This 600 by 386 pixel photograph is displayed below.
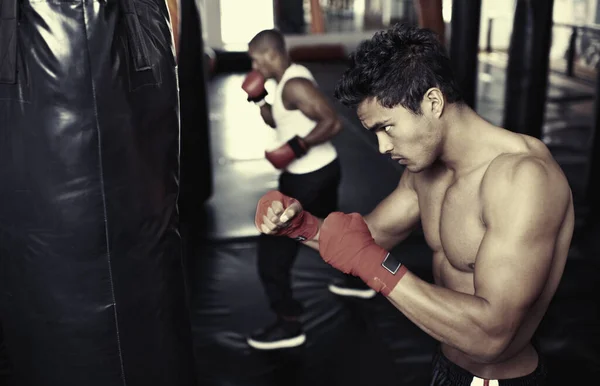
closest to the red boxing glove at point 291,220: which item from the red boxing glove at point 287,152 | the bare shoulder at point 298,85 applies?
the red boxing glove at point 287,152

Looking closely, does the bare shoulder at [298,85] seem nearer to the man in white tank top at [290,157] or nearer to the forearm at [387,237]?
the man in white tank top at [290,157]

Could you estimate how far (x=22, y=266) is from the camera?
1698 millimetres

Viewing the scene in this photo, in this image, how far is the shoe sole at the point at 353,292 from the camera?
3707mm

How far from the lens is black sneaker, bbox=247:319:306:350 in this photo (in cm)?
321

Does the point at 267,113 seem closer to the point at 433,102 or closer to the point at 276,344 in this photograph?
the point at 276,344

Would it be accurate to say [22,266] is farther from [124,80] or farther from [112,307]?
[124,80]

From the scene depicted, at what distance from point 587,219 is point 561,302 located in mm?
1291

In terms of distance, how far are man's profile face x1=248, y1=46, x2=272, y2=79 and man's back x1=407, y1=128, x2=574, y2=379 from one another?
1587 mm

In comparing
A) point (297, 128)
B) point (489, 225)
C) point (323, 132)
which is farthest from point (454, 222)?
point (297, 128)

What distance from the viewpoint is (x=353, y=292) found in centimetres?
374

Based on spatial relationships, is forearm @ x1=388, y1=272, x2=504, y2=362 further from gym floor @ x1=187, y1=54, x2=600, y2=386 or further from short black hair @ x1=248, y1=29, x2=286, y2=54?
short black hair @ x1=248, y1=29, x2=286, y2=54

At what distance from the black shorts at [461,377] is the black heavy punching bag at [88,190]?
0.79 metres

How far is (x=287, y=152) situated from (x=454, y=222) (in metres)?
1.66

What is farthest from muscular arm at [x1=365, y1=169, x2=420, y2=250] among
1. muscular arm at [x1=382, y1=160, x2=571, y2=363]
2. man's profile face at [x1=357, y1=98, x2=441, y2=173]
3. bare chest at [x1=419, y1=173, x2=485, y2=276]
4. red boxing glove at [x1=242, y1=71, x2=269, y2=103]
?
red boxing glove at [x1=242, y1=71, x2=269, y2=103]
